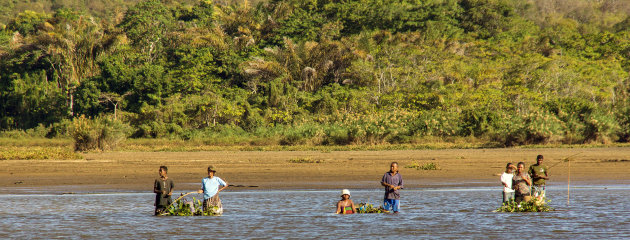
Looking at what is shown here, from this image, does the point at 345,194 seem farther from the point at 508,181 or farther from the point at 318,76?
the point at 318,76

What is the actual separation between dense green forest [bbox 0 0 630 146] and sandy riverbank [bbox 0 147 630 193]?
15.2 feet

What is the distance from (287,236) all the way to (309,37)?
41.8 meters

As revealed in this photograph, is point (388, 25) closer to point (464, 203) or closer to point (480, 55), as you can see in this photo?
point (480, 55)

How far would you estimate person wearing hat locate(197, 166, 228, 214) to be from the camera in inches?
551

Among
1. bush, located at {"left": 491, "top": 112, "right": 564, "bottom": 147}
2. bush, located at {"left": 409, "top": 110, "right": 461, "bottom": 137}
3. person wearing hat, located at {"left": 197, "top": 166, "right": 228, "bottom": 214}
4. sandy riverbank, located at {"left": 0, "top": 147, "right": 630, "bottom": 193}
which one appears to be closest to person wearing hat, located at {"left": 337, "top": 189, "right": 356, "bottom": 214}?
person wearing hat, located at {"left": 197, "top": 166, "right": 228, "bottom": 214}

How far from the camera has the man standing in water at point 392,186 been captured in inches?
552

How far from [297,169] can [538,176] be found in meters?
12.5

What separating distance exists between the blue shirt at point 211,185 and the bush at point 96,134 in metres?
20.8

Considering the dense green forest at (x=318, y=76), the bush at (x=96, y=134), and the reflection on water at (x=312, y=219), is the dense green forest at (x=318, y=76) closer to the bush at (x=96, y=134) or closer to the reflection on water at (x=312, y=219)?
the bush at (x=96, y=134)

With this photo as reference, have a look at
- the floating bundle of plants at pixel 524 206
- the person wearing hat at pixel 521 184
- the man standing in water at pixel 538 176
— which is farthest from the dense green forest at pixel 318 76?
the person wearing hat at pixel 521 184

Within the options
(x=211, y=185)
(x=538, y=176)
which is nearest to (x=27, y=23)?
(x=211, y=185)

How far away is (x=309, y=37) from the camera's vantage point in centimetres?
5384

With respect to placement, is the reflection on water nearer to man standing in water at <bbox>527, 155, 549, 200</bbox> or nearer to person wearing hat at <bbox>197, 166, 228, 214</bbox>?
person wearing hat at <bbox>197, 166, 228, 214</bbox>

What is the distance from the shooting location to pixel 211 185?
1425 cm
